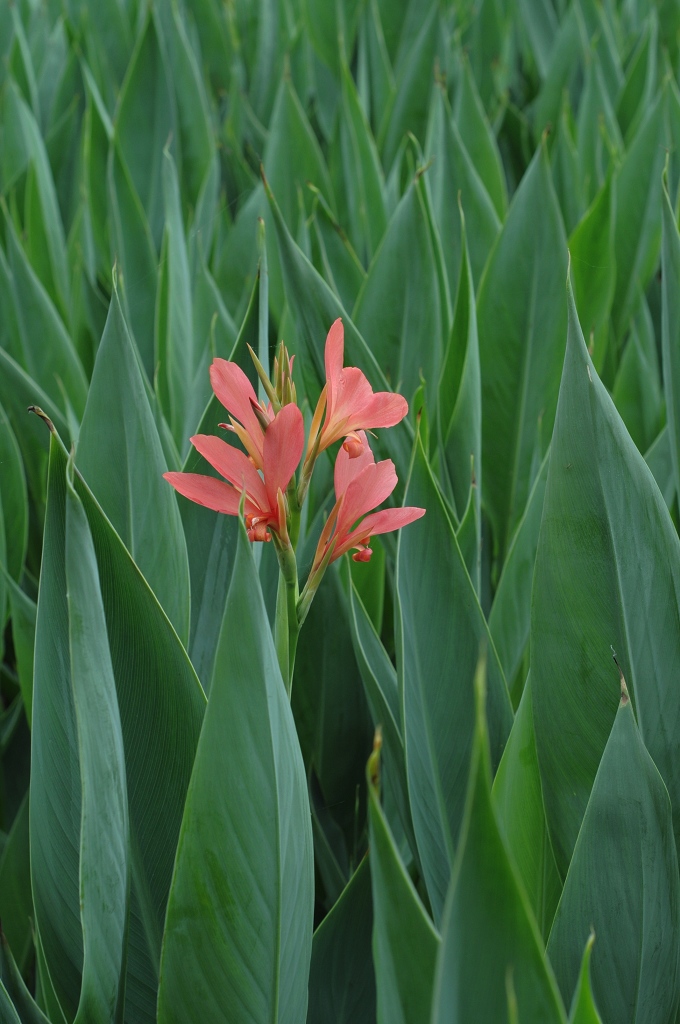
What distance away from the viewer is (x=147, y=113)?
1.26 meters

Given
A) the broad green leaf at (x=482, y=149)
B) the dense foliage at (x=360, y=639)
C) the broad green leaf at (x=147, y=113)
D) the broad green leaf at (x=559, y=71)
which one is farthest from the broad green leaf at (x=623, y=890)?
the broad green leaf at (x=559, y=71)

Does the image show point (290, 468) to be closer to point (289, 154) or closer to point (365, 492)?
point (365, 492)

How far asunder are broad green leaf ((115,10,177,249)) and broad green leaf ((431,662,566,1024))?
1.12 meters

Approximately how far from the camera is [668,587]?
463mm

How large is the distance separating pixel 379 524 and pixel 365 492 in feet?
0.06

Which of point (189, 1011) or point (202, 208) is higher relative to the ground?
point (202, 208)

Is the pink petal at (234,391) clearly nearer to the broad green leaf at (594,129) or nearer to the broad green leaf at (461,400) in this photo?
the broad green leaf at (461,400)

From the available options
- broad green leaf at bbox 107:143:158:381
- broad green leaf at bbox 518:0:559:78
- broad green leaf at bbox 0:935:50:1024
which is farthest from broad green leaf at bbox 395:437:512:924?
broad green leaf at bbox 518:0:559:78

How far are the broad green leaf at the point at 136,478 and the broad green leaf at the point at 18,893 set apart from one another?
0.75 feet

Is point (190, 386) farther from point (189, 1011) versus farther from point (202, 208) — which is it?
point (189, 1011)

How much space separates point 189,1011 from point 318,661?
0.28 meters

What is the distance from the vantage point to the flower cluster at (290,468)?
1.24ft

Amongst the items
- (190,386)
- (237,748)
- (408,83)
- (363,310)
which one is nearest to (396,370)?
(363,310)

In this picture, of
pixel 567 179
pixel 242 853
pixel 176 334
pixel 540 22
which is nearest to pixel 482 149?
→ pixel 567 179
